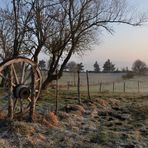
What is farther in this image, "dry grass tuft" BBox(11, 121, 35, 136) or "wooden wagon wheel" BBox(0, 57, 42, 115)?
"wooden wagon wheel" BBox(0, 57, 42, 115)

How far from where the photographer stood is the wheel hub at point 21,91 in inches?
582

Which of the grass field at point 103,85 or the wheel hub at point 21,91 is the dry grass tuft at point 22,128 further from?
the grass field at point 103,85

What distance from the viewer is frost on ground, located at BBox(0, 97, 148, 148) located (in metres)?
12.7

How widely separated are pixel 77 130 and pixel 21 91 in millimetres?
2227

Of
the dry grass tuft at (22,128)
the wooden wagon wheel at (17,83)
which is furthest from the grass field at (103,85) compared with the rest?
the dry grass tuft at (22,128)

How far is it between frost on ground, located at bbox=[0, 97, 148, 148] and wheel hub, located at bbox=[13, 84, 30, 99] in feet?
2.77

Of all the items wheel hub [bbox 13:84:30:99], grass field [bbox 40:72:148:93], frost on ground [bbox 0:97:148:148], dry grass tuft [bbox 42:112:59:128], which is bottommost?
frost on ground [bbox 0:97:148:148]

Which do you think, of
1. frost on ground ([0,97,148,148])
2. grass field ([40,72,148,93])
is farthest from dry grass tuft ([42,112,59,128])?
grass field ([40,72,148,93])

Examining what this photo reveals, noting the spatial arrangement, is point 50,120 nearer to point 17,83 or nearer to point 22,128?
point 17,83

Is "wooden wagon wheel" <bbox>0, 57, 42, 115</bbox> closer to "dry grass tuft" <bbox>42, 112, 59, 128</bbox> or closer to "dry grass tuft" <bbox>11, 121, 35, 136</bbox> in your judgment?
"dry grass tuft" <bbox>42, 112, 59, 128</bbox>

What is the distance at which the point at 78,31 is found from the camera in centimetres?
3108

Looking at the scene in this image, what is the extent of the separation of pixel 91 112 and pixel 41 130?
5718 mm

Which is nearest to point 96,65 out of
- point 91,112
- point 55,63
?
point 55,63

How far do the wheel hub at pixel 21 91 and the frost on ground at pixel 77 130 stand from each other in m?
0.85
